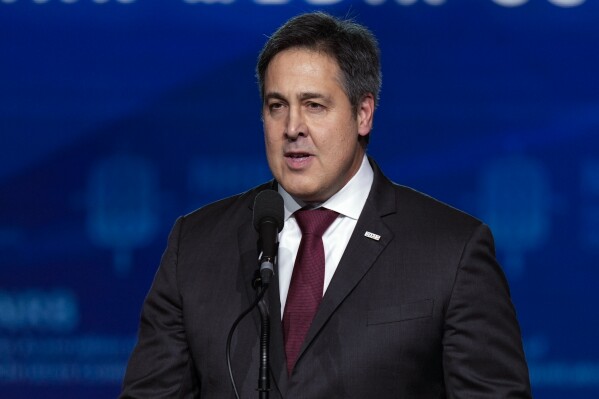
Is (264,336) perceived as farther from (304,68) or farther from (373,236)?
(304,68)

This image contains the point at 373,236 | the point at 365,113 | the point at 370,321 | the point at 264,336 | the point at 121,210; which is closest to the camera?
the point at 264,336

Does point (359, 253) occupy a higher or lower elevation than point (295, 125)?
lower

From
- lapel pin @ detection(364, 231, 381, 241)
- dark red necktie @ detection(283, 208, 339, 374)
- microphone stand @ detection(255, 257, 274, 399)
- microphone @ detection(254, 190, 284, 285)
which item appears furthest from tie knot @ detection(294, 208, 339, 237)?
microphone stand @ detection(255, 257, 274, 399)

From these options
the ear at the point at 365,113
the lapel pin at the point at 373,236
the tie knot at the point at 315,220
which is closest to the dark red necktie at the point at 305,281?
the tie knot at the point at 315,220

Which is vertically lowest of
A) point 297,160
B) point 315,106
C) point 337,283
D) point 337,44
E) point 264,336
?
point 264,336

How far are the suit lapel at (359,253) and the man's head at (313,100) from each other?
0.10 metres

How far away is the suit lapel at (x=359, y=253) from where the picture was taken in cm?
210

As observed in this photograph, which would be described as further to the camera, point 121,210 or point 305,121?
point 121,210

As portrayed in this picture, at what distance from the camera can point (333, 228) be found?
2.27m

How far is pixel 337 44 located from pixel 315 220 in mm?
386

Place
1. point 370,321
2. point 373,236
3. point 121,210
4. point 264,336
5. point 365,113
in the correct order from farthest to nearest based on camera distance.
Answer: point 121,210 < point 365,113 < point 373,236 < point 370,321 < point 264,336

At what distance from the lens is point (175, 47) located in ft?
12.5

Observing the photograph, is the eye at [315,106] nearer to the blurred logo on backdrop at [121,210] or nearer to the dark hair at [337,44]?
the dark hair at [337,44]

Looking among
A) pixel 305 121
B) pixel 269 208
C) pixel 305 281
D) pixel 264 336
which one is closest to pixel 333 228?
pixel 305 281
